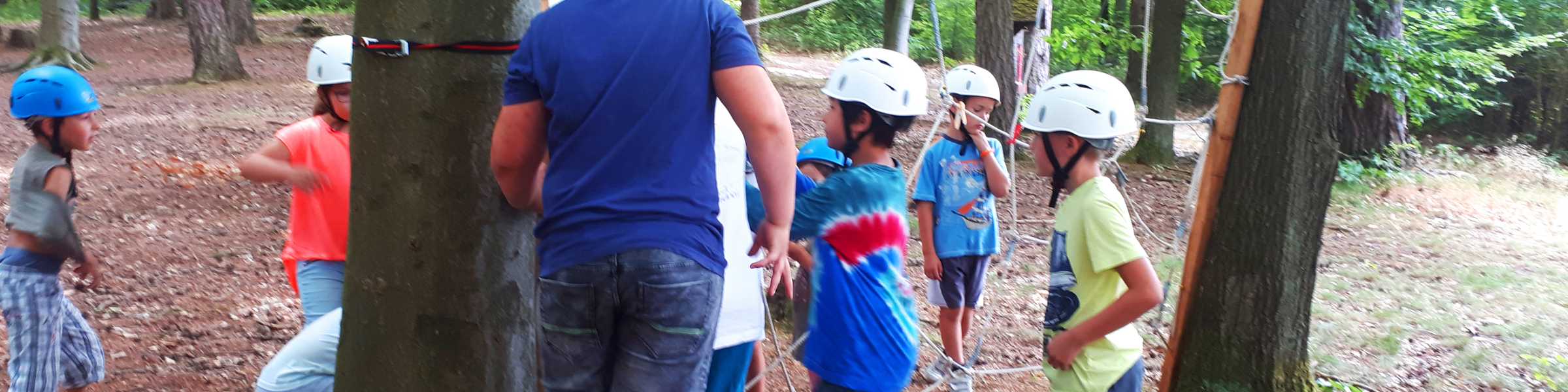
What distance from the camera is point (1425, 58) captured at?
11.8m

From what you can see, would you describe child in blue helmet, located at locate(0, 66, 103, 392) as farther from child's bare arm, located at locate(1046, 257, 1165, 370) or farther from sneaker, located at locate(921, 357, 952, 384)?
sneaker, located at locate(921, 357, 952, 384)

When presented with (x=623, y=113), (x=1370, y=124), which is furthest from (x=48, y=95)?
(x=1370, y=124)

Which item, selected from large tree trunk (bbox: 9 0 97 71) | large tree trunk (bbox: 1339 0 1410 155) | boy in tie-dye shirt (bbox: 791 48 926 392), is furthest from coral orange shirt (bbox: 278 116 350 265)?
large tree trunk (bbox: 9 0 97 71)

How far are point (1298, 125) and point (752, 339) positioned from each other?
233 centimetres

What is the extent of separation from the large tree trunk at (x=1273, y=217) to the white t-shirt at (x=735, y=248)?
1.96 m

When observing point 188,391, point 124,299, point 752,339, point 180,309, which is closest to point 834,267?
point 752,339

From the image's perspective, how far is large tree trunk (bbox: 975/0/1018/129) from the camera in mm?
10781

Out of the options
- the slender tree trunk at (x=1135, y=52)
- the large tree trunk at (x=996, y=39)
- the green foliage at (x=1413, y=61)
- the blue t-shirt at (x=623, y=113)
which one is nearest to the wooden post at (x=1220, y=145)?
the blue t-shirt at (x=623, y=113)

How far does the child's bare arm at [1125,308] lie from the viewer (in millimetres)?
2598

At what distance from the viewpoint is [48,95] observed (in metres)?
3.31

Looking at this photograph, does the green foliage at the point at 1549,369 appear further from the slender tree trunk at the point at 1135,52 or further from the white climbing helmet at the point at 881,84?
the slender tree trunk at the point at 1135,52

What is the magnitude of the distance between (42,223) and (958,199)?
336 centimetres

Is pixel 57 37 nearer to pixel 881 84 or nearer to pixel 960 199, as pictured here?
pixel 960 199

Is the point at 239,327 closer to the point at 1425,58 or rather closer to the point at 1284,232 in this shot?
the point at 1284,232
